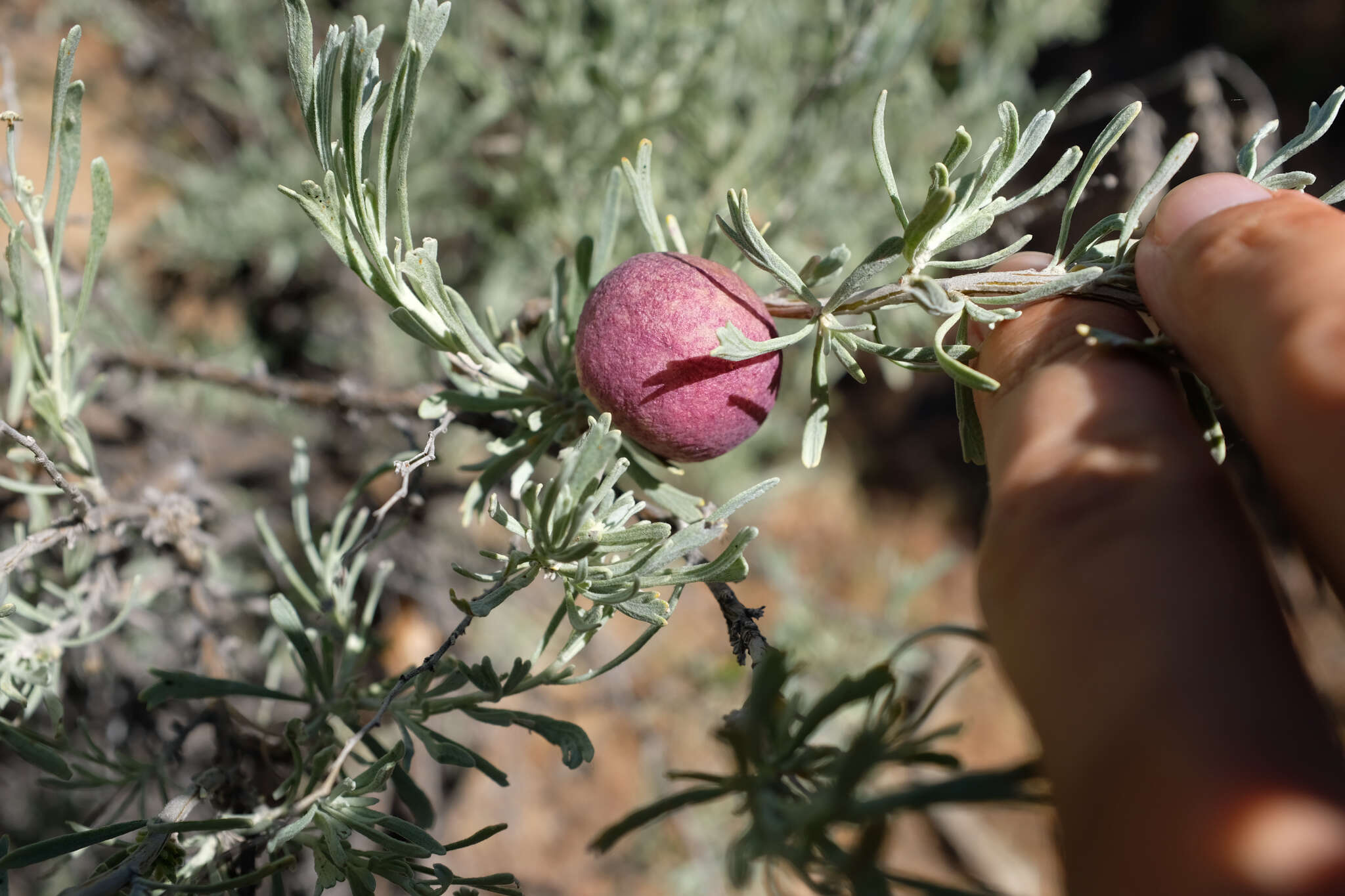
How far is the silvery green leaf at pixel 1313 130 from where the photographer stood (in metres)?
0.68

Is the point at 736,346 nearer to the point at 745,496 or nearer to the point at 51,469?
the point at 745,496

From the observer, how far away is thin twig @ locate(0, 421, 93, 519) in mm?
669

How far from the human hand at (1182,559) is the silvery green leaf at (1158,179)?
2 cm

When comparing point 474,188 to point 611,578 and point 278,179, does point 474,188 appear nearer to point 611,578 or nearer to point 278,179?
point 278,179

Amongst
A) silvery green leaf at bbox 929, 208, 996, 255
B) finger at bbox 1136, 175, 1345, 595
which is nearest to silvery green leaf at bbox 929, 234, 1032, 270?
silvery green leaf at bbox 929, 208, 996, 255

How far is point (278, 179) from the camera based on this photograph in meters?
2.31

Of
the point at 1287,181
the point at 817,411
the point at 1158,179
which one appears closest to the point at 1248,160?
the point at 1287,181

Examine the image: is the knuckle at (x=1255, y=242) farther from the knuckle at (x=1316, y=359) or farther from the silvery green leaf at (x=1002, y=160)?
the silvery green leaf at (x=1002, y=160)

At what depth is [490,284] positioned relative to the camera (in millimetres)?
2041

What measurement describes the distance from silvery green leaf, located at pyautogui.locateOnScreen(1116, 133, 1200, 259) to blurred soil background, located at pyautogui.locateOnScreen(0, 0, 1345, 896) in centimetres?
31

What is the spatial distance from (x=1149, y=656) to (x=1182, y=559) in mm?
74

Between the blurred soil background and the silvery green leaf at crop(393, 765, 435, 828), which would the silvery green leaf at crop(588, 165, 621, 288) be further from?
the silvery green leaf at crop(393, 765, 435, 828)

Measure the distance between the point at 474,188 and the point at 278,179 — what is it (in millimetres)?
617

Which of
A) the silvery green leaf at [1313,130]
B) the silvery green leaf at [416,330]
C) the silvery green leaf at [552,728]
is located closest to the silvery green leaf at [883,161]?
the silvery green leaf at [1313,130]
